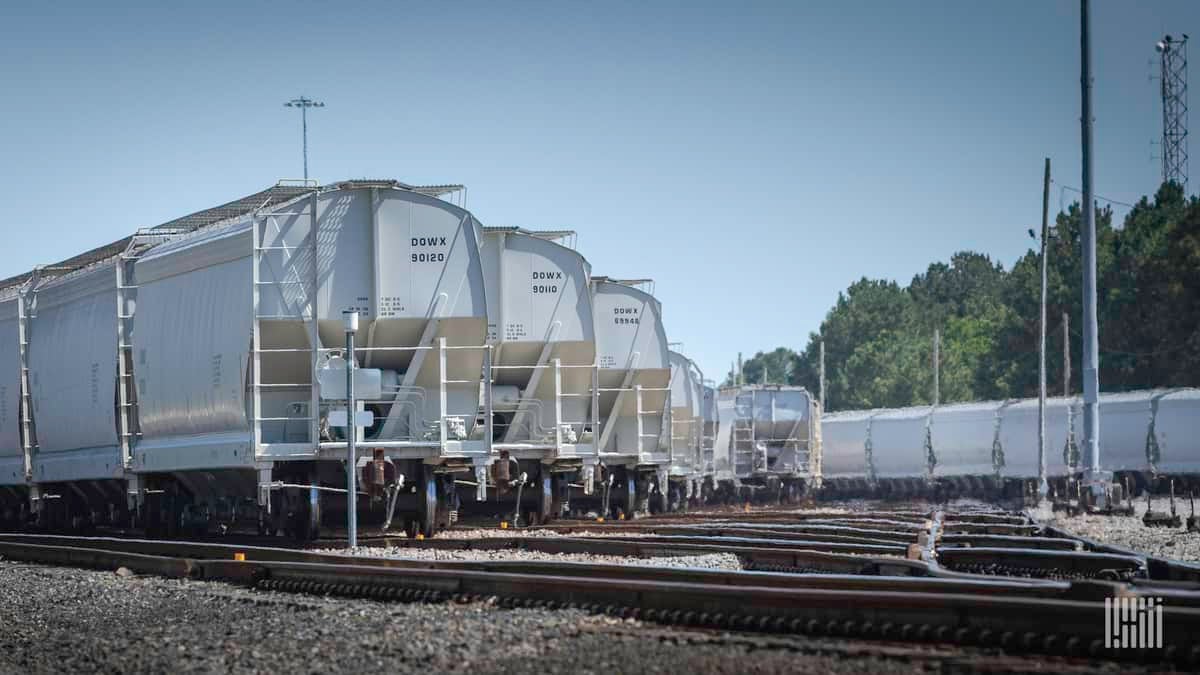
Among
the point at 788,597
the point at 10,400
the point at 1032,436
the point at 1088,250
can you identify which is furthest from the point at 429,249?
the point at 1032,436

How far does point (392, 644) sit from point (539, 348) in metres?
15.7

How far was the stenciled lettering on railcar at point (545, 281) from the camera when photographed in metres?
24.6

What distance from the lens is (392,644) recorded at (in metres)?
9.08

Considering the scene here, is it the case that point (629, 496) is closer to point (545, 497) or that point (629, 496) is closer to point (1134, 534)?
point (545, 497)

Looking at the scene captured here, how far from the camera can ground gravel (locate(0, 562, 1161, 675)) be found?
7559mm

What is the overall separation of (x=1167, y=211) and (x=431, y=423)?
2370 inches

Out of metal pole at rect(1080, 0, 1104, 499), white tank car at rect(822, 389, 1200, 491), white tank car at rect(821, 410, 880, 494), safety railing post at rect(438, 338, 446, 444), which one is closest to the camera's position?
safety railing post at rect(438, 338, 446, 444)

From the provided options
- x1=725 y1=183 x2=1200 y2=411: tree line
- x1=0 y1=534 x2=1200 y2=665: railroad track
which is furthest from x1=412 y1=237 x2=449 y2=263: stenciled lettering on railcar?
x1=725 y1=183 x2=1200 y2=411: tree line

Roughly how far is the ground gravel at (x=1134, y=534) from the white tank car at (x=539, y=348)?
25.9ft

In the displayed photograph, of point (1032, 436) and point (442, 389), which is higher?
point (442, 389)

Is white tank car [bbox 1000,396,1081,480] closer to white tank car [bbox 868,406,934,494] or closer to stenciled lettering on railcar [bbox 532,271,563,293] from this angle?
white tank car [bbox 868,406,934,494]

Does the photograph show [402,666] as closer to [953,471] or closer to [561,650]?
[561,650]

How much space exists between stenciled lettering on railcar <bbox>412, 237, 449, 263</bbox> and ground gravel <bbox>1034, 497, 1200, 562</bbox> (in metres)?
8.93

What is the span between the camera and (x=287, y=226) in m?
19.4
